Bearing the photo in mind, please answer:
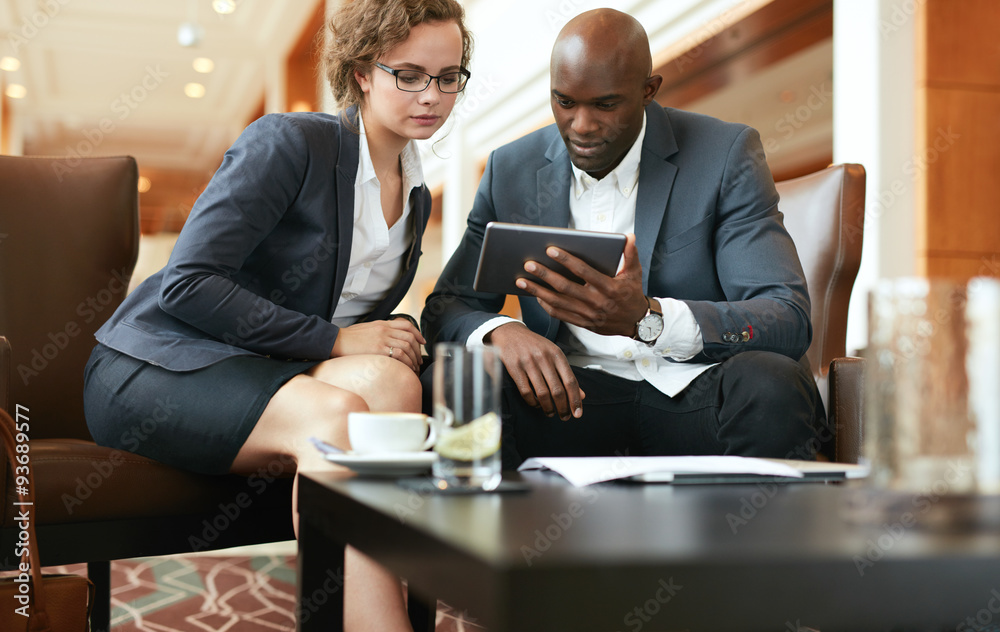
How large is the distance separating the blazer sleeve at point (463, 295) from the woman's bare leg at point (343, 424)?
29cm

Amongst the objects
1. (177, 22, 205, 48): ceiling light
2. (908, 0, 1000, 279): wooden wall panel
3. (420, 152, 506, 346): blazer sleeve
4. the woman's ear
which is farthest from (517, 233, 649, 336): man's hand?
(177, 22, 205, 48): ceiling light

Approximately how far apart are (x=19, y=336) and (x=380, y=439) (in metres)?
1.12

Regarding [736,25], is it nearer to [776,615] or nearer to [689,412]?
[689,412]

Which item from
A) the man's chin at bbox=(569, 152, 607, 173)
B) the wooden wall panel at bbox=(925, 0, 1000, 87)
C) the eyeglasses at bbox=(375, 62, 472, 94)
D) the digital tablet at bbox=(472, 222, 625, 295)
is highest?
the wooden wall panel at bbox=(925, 0, 1000, 87)

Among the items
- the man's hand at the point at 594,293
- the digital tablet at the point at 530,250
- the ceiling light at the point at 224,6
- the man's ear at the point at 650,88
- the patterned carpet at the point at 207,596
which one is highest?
the ceiling light at the point at 224,6

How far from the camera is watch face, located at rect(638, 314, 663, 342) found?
1510mm

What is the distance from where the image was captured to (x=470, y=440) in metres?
0.79

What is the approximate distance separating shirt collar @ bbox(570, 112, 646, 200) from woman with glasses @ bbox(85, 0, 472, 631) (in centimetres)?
33

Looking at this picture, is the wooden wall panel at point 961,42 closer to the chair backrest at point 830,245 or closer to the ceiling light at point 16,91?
the chair backrest at point 830,245

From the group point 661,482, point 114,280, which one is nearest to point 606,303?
point 661,482

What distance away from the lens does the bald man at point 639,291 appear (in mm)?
1442

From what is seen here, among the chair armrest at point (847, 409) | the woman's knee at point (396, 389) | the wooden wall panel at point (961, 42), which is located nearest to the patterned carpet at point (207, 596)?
the woman's knee at point (396, 389)

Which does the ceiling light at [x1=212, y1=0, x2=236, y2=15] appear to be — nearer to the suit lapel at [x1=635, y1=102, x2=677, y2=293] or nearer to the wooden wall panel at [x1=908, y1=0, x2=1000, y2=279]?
the wooden wall panel at [x1=908, y1=0, x2=1000, y2=279]

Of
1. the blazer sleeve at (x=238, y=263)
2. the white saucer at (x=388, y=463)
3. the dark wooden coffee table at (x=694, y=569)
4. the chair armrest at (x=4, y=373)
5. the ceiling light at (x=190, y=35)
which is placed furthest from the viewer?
the ceiling light at (x=190, y=35)
